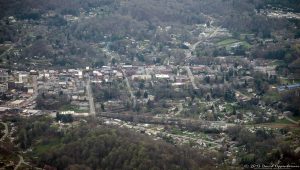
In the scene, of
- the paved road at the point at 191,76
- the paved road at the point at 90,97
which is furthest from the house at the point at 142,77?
the paved road at the point at 90,97

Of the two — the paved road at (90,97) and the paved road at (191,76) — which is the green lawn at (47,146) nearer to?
the paved road at (90,97)

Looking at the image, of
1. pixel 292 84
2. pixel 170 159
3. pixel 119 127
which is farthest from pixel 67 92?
pixel 292 84

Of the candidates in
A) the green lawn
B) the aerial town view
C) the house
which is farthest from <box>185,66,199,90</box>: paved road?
the green lawn

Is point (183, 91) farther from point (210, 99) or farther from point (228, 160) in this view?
point (228, 160)

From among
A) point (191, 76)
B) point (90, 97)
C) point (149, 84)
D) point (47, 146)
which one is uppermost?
point (191, 76)

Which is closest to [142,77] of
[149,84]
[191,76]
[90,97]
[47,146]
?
[149,84]

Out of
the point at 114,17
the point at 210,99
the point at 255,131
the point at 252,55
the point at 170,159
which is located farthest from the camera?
the point at 114,17

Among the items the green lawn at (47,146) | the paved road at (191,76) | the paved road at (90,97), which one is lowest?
the green lawn at (47,146)

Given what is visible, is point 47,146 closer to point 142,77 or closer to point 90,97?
point 90,97
